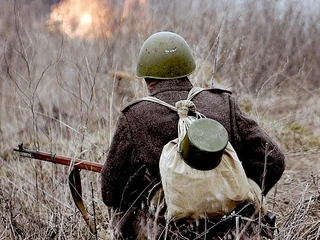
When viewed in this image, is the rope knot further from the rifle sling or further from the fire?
the fire

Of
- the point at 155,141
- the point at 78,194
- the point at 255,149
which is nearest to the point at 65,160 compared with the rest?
the point at 78,194

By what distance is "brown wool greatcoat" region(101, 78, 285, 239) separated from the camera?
8.45 ft

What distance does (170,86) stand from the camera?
2699 millimetres

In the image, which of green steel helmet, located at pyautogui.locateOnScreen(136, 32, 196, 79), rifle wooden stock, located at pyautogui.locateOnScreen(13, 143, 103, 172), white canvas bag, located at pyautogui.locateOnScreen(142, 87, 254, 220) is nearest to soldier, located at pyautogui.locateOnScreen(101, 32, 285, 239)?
green steel helmet, located at pyautogui.locateOnScreen(136, 32, 196, 79)

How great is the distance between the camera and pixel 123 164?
2.65m

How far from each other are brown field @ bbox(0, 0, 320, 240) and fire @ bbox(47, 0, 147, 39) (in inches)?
0.8

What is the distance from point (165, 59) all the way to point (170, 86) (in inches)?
6.9

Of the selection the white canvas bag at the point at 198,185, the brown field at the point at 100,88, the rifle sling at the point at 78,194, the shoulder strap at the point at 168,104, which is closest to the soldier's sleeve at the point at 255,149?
the shoulder strap at the point at 168,104

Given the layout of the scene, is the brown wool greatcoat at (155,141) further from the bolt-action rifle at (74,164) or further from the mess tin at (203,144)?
the bolt-action rifle at (74,164)

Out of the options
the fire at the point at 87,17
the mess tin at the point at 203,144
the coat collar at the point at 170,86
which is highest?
the coat collar at the point at 170,86

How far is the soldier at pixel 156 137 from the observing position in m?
2.58

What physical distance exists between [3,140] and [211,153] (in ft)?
15.7

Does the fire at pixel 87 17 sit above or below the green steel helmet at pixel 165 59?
below

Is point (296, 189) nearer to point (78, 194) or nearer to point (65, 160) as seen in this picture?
point (78, 194)
